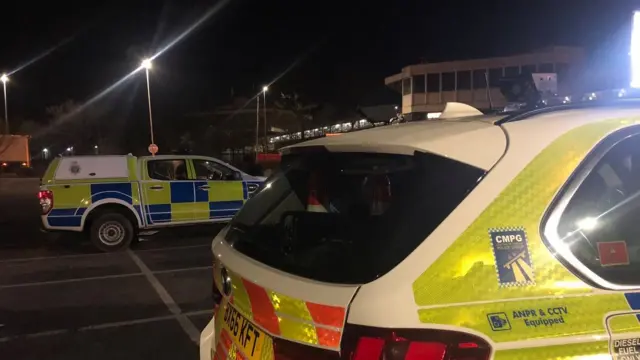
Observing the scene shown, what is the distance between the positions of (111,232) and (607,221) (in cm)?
879

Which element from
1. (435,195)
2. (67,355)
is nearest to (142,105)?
(67,355)

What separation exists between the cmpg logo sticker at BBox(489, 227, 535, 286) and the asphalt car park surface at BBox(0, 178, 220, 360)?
353 centimetres

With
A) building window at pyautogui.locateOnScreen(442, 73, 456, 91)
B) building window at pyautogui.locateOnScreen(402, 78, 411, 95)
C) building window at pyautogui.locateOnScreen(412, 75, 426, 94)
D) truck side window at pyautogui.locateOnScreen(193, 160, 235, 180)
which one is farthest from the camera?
building window at pyautogui.locateOnScreen(402, 78, 411, 95)

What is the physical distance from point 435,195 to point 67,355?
13.3ft

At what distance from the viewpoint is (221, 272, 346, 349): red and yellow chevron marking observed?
1.63 m

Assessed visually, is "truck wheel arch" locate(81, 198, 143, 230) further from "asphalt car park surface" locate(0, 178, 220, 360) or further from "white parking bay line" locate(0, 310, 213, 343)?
"white parking bay line" locate(0, 310, 213, 343)

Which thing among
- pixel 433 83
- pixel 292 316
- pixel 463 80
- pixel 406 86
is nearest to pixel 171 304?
pixel 292 316

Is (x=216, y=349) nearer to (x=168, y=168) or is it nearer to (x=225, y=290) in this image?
(x=225, y=290)

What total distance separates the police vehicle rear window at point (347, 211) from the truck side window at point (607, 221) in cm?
39

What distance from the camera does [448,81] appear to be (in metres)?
39.2

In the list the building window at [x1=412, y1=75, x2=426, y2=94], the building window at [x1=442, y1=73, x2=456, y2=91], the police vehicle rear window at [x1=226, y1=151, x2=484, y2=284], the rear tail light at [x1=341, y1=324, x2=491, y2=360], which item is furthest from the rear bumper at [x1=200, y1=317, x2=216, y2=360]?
the building window at [x1=412, y1=75, x2=426, y2=94]

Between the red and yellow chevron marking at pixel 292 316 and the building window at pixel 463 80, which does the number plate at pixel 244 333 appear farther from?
the building window at pixel 463 80

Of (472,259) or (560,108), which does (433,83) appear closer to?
(560,108)

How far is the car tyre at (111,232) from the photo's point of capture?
934 cm
